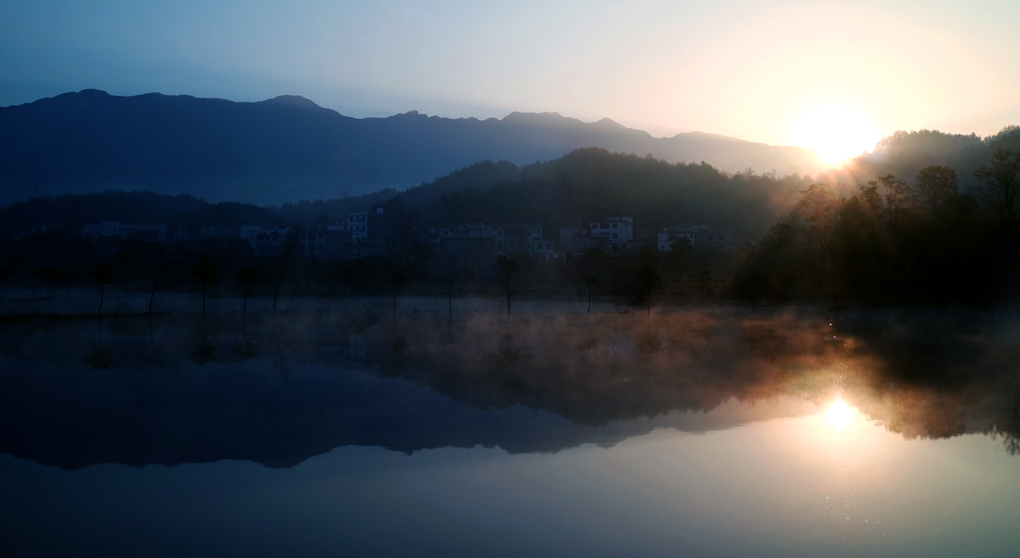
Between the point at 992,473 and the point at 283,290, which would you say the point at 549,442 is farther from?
the point at 283,290

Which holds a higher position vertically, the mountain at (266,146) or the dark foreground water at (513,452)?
the mountain at (266,146)

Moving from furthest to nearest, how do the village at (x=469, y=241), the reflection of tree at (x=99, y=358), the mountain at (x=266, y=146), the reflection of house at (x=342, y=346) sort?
the mountain at (x=266, y=146)
the village at (x=469, y=241)
the reflection of house at (x=342, y=346)
the reflection of tree at (x=99, y=358)

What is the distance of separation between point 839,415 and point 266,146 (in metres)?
150

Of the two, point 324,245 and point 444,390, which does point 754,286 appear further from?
point 324,245

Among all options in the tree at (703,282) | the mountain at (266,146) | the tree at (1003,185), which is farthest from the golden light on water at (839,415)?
the mountain at (266,146)

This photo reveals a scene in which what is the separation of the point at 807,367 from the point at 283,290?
34446mm

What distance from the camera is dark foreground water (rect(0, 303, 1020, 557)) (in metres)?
5.33

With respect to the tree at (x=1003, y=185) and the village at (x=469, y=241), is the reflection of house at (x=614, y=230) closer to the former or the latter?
the village at (x=469, y=241)

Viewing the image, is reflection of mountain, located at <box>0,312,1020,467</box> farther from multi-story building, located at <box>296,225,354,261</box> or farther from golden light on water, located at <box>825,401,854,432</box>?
multi-story building, located at <box>296,225,354,261</box>

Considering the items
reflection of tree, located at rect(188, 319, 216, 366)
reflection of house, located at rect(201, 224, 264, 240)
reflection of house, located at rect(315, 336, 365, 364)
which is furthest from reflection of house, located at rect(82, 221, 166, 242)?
reflection of house, located at rect(315, 336, 365, 364)

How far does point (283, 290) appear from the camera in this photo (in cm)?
4038

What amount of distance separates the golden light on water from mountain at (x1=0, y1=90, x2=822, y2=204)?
9427 centimetres

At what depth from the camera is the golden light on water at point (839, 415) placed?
28.8 ft

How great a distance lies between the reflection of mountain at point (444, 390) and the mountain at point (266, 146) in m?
89.5
